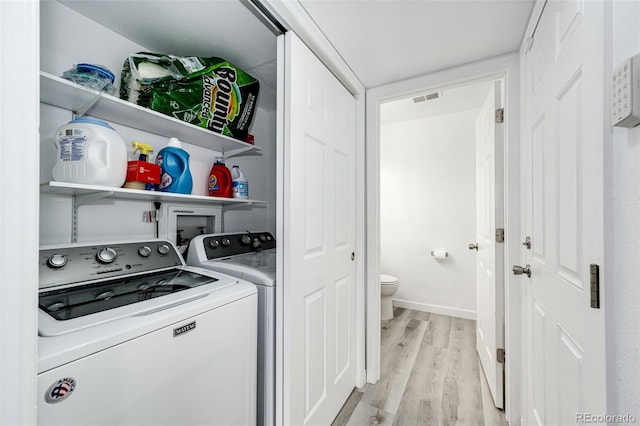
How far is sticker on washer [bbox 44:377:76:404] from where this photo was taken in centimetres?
62

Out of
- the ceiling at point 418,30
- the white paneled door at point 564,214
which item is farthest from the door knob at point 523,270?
the ceiling at point 418,30

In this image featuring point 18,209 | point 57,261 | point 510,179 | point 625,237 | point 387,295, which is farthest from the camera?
point 387,295

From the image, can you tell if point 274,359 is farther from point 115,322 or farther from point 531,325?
point 531,325

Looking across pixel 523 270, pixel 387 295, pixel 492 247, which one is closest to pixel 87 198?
pixel 523 270

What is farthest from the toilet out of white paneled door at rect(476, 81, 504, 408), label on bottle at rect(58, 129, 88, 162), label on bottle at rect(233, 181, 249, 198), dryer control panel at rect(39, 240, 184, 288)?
label on bottle at rect(58, 129, 88, 162)

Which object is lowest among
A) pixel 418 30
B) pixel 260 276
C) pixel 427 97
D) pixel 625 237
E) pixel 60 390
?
pixel 60 390

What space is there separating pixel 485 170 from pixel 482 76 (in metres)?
0.69

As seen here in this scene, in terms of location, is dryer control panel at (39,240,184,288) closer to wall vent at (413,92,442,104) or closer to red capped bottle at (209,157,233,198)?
red capped bottle at (209,157,233,198)

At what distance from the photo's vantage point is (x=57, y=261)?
1.03 m

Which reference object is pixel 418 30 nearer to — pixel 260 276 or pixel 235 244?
pixel 260 276

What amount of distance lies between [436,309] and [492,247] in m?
1.81

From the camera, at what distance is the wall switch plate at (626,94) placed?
0.52 metres

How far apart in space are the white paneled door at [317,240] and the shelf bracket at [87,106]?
778mm

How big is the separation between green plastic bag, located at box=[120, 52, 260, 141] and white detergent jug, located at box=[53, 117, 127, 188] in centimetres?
33
